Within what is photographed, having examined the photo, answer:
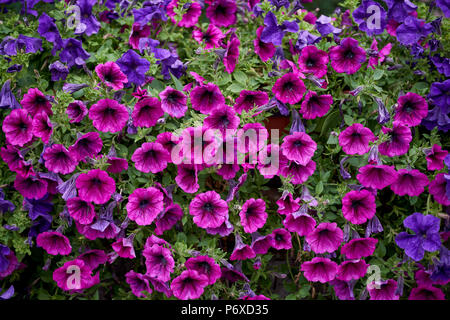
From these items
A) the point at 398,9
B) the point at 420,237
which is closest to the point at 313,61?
the point at 398,9

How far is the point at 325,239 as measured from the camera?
168 centimetres

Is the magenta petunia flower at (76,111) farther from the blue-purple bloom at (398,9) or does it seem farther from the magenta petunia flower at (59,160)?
the blue-purple bloom at (398,9)

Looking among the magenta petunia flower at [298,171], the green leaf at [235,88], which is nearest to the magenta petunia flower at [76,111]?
the green leaf at [235,88]

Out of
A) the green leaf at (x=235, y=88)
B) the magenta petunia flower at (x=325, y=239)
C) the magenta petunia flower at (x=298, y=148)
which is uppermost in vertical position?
the green leaf at (x=235, y=88)

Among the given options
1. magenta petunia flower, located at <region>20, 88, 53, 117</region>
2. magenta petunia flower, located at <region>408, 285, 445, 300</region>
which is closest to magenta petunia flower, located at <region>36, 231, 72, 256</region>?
magenta petunia flower, located at <region>20, 88, 53, 117</region>

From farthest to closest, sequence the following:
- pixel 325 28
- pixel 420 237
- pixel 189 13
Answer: pixel 189 13, pixel 325 28, pixel 420 237

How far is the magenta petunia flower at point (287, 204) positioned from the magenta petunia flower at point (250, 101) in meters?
0.36

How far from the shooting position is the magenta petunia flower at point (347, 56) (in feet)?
5.65

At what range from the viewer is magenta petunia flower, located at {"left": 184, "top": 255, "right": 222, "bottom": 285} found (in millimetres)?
1646

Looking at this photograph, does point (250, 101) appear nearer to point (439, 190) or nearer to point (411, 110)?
point (411, 110)

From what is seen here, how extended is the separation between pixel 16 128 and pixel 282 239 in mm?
1101

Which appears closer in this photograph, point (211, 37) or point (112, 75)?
point (112, 75)

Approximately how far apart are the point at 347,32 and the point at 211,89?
738 mm

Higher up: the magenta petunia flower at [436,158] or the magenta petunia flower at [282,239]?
the magenta petunia flower at [436,158]
